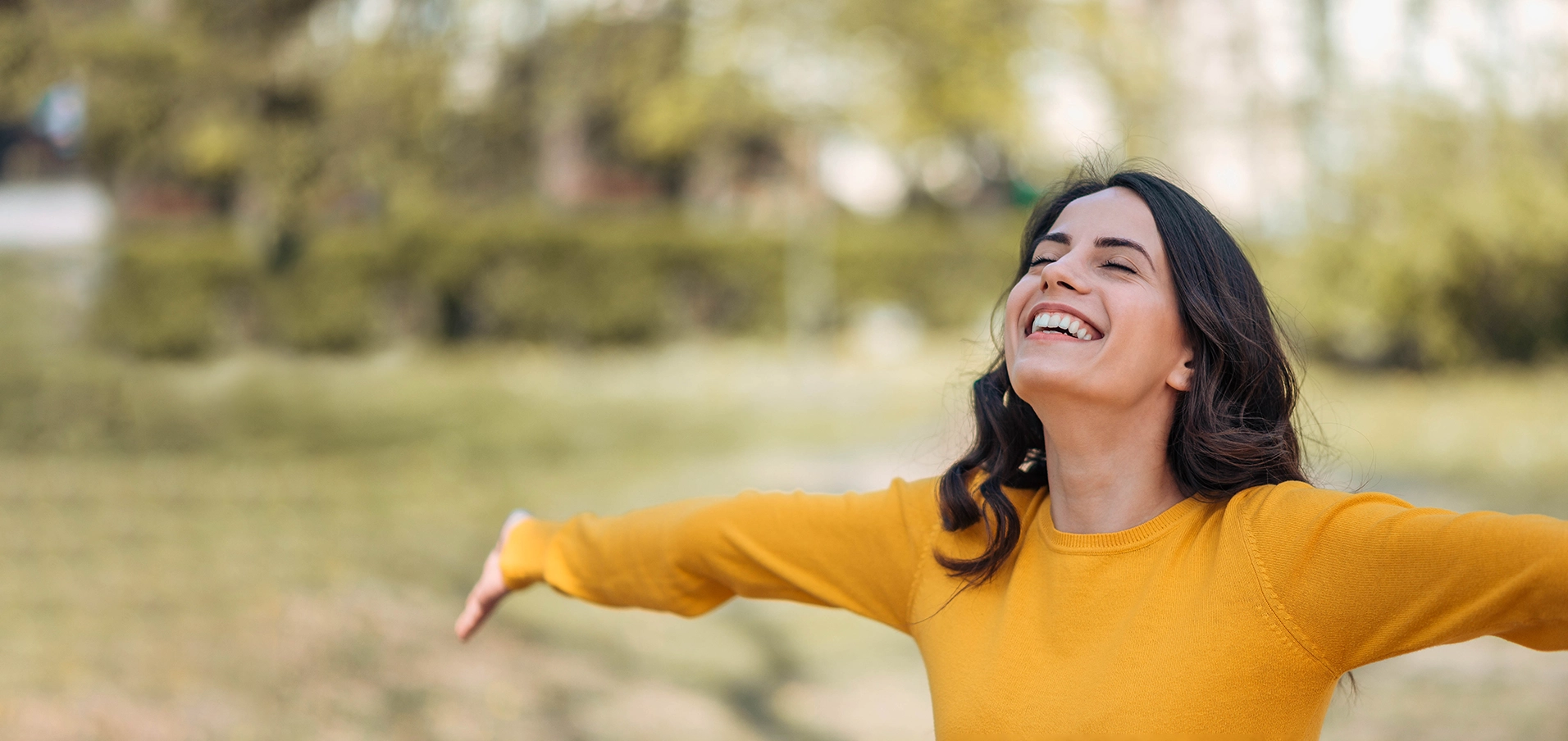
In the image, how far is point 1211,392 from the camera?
6.44ft

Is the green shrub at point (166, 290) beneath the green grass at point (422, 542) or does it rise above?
above

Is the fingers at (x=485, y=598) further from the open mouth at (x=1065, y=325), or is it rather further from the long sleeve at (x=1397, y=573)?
the long sleeve at (x=1397, y=573)

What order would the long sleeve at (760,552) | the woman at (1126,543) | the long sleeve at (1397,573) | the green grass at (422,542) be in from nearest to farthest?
1. the long sleeve at (1397,573)
2. the woman at (1126,543)
3. the long sleeve at (760,552)
4. the green grass at (422,542)

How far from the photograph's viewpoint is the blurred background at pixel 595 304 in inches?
205

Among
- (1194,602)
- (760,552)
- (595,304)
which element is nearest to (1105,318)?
(1194,602)

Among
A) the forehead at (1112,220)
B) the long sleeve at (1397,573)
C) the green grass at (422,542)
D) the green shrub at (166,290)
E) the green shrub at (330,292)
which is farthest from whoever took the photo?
the green shrub at (330,292)

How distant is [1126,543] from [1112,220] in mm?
537

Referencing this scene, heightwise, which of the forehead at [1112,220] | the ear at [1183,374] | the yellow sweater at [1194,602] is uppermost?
the forehead at [1112,220]

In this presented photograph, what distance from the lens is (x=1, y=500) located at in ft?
23.6

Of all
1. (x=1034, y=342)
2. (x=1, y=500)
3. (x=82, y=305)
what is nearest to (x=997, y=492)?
(x=1034, y=342)

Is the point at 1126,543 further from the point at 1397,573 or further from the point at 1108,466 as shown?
the point at 1397,573

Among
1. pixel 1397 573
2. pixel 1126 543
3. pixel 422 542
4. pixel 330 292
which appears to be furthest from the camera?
pixel 330 292

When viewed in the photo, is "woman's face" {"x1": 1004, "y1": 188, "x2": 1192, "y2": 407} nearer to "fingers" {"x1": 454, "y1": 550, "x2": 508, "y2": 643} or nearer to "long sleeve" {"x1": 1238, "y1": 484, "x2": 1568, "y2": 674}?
"long sleeve" {"x1": 1238, "y1": 484, "x2": 1568, "y2": 674}

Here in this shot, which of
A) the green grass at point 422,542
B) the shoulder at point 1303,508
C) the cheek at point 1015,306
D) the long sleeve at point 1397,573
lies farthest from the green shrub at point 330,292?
the long sleeve at point 1397,573
